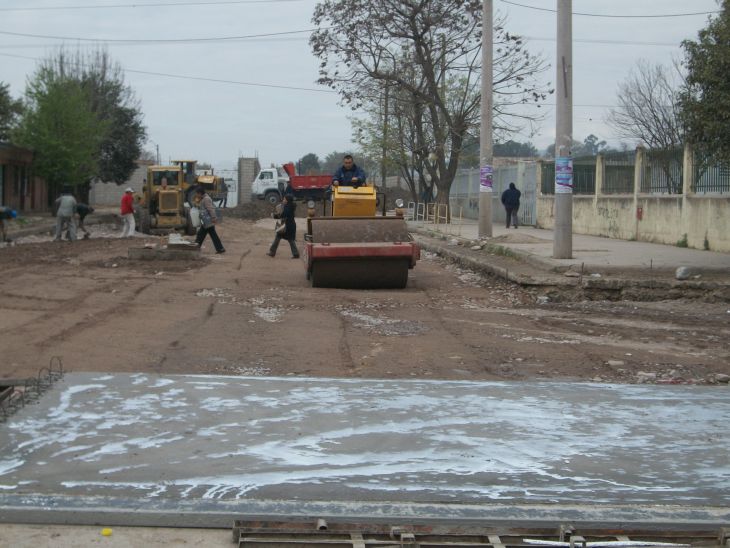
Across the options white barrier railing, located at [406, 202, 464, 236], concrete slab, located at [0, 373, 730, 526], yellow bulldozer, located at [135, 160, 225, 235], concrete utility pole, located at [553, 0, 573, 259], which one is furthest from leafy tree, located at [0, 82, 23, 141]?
concrete slab, located at [0, 373, 730, 526]

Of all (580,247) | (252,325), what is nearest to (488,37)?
(580,247)

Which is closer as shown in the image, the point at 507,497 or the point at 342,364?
the point at 507,497

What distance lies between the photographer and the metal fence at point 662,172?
2273cm

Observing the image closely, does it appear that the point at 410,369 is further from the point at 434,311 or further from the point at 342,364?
the point at 434,311

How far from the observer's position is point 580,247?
22.1 m

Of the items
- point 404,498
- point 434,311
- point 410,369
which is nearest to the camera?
point 404,498

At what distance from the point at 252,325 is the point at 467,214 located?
41037 mm

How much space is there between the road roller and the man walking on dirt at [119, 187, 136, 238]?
1495cm

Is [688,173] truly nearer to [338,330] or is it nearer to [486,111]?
[486,111]

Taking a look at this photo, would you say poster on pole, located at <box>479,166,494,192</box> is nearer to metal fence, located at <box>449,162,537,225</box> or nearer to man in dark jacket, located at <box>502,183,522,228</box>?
metal fence, located at <box>449,162,537,225</box>

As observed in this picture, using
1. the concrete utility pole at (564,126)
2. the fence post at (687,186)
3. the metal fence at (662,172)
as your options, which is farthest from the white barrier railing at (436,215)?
the concrete utility pole at (564,126)

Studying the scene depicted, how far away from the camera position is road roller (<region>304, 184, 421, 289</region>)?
49.8 feet

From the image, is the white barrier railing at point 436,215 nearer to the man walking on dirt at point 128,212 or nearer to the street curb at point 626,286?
the man walking on dirt at point 128,212

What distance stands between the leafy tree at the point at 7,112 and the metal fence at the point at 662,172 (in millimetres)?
31083
